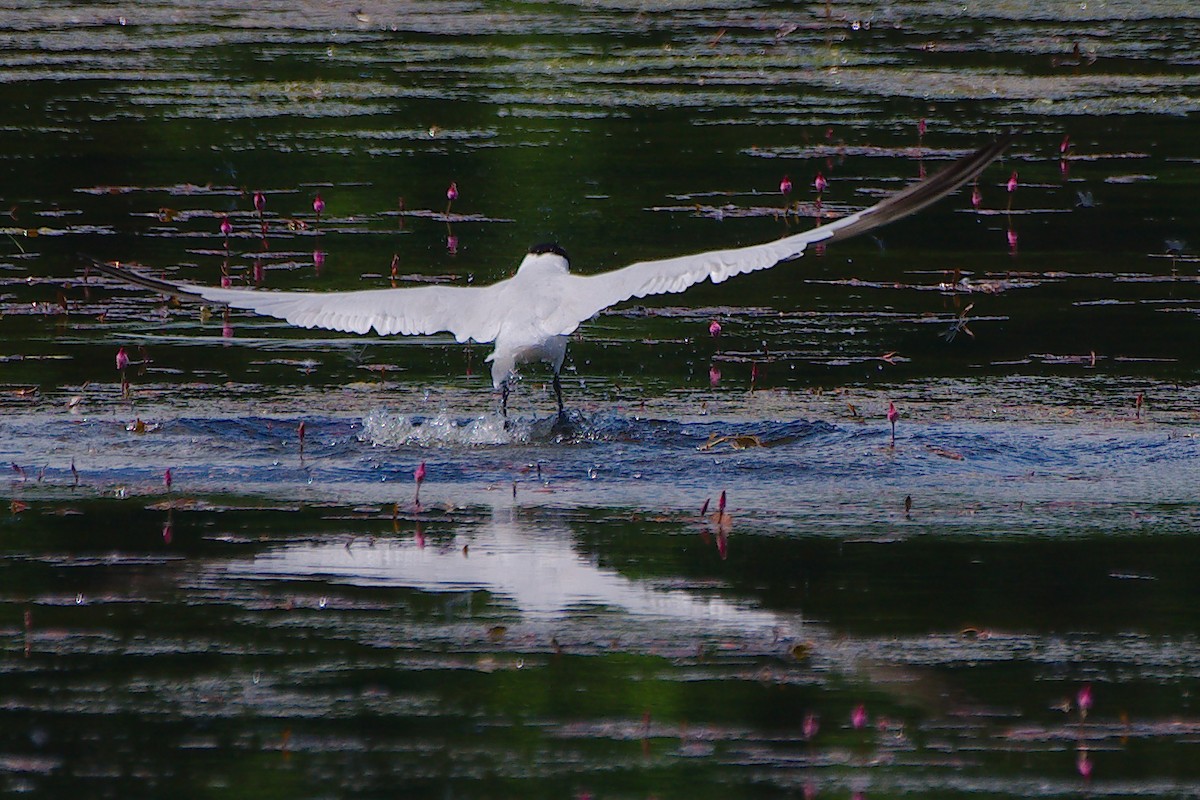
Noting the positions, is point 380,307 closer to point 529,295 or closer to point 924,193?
point 529,295

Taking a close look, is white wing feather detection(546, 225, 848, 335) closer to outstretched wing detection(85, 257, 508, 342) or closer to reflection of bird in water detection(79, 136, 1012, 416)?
reflection of bird in water detection(79, 136, 1012, 416)

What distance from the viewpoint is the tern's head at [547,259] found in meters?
10.7

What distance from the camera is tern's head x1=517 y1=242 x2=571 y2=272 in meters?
10.7

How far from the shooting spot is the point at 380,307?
1009 centimetres

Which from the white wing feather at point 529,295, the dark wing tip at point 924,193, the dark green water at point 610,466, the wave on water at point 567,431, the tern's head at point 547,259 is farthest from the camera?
the tern's head at point 547,259

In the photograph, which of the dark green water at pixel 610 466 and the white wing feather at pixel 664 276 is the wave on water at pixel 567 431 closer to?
the dark green water at pixel 610 466

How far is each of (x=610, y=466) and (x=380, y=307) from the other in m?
1.53

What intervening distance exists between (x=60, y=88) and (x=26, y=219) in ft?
20.0

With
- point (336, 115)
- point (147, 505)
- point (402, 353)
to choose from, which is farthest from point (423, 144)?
point (147, 505)

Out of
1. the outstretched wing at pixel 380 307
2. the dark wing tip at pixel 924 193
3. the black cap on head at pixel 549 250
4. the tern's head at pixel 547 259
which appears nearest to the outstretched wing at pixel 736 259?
the dark wing tip at pixel 924 193

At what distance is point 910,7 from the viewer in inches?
1100

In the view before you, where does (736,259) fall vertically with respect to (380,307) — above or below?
above

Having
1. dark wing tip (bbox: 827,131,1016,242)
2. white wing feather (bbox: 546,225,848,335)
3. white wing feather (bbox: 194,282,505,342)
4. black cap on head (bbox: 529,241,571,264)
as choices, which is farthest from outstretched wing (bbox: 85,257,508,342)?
dark wing tip (bbox: 827,131,1016,242)

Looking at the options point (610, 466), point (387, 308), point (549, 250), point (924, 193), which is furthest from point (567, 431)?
point (924, 193)
